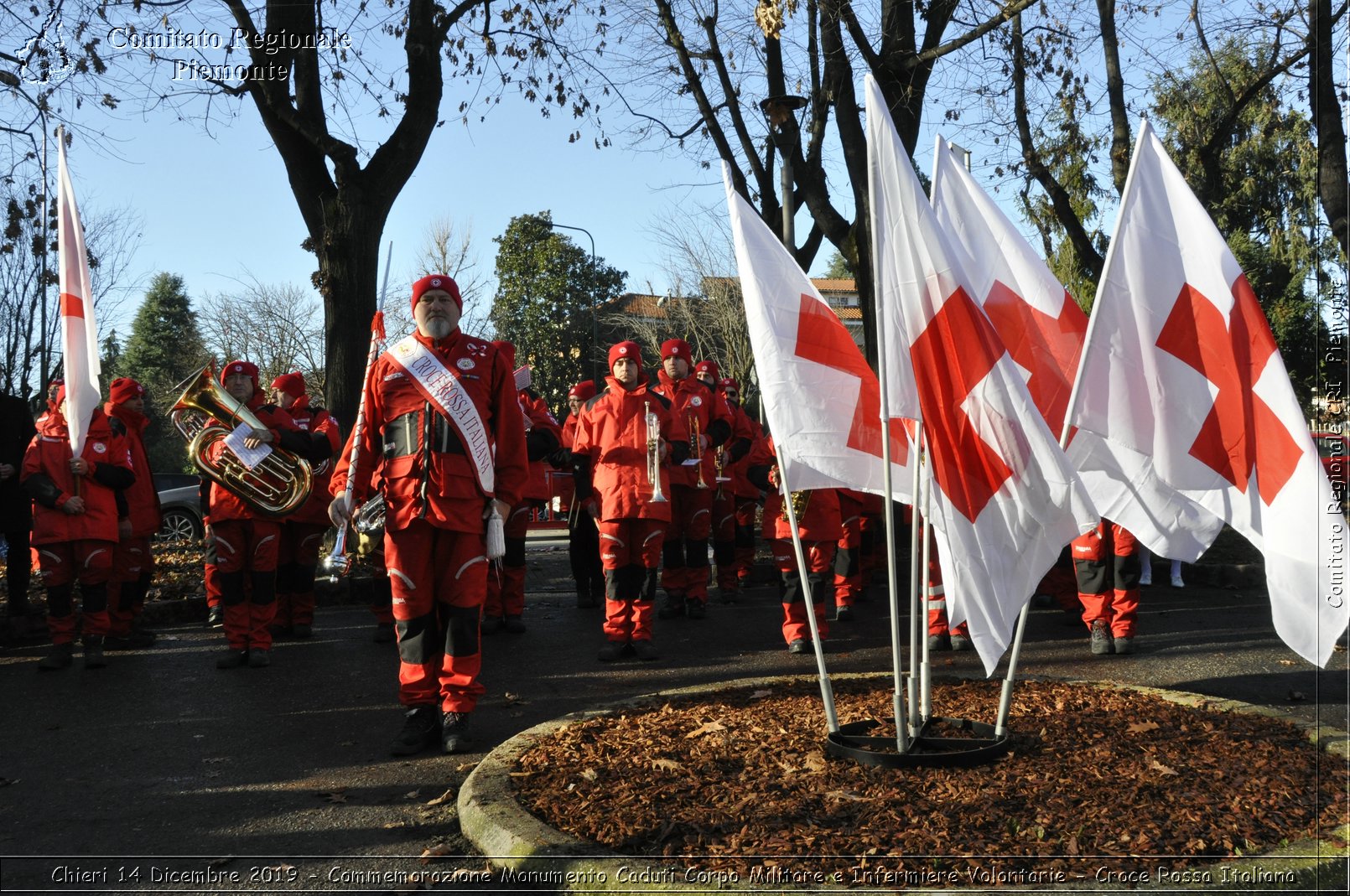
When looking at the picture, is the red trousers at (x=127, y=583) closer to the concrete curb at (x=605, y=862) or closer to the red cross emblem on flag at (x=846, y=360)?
the concrete curb at (x=605, y=862)

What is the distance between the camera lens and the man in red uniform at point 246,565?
819cm

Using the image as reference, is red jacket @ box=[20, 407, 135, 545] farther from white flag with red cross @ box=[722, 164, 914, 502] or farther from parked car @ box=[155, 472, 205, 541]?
parked car @ box=[155, 472, 205, 541]

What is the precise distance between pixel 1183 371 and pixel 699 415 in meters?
6.20

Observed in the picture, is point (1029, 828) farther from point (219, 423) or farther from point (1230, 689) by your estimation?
point (219, 423)

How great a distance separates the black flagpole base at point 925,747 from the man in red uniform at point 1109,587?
3.34 metres

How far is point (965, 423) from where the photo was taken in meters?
4.36

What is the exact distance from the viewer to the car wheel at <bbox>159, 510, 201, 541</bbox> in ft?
62.7

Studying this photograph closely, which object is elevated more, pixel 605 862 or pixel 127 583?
pixel 127 583

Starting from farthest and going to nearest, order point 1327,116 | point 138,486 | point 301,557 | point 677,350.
Result: point 1327,116 → point 677,350 → point 301,557 → point 138,486

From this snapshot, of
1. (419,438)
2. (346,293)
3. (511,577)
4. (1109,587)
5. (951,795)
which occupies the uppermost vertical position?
(346,293)

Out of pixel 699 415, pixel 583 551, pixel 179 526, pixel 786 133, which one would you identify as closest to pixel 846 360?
pixel 699 415

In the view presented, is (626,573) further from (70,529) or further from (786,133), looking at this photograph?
(786,133)

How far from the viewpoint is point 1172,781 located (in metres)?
4.40

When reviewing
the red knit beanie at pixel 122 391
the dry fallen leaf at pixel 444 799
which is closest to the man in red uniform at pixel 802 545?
the dry fallen leaf at pixel 444 799
